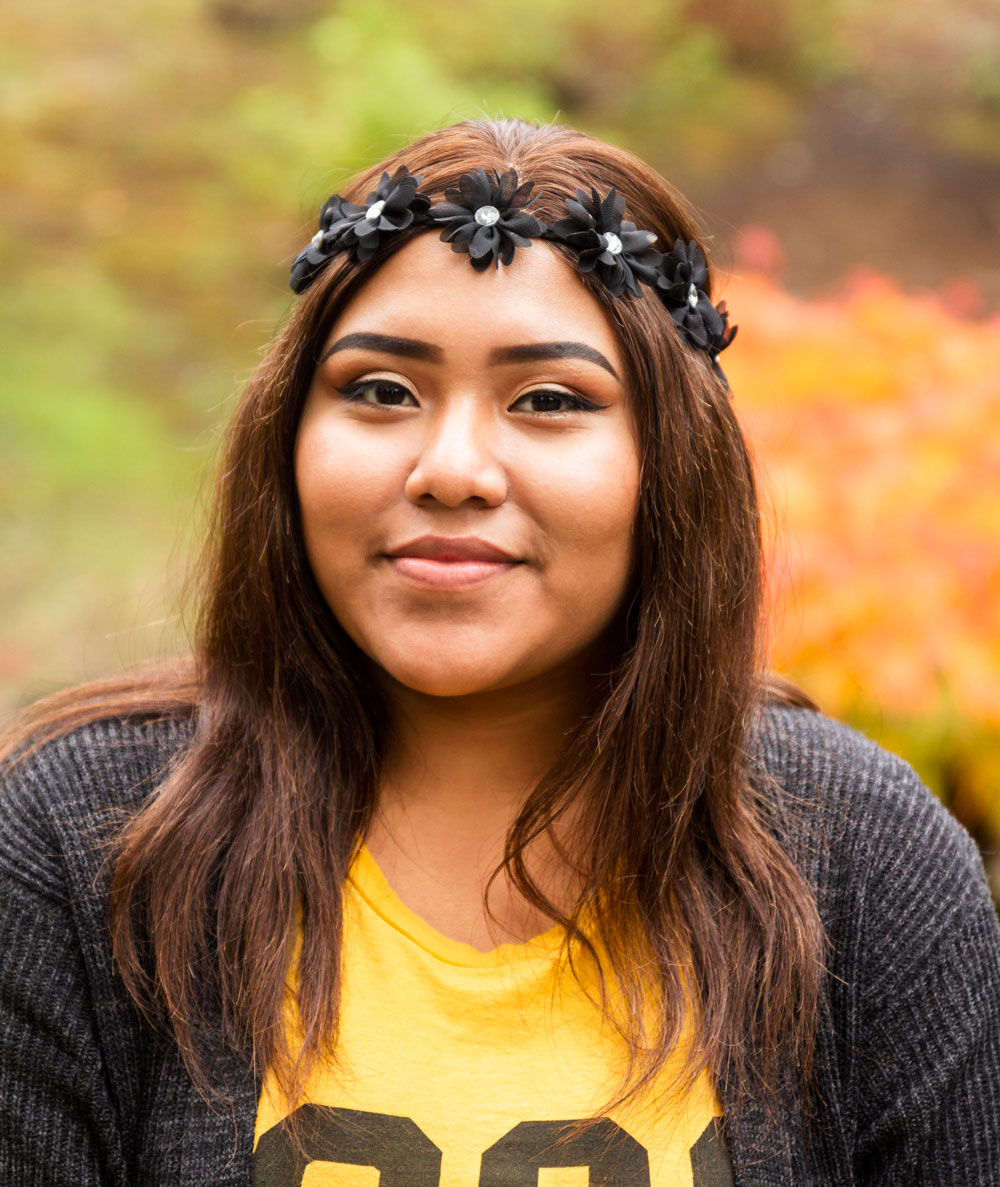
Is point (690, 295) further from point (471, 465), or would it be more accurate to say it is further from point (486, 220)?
point (471, 465)

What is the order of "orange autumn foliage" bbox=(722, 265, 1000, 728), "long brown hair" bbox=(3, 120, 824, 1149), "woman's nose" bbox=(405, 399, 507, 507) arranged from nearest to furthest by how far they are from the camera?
"woman's nose" bbox=(405, 399, 507, 507) → "long brown hair" bbox=(3, 120, 824, 1149) → "orange autumn foliage" bbox=(722, 265, 1000, 728)

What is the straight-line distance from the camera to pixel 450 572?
1.66m

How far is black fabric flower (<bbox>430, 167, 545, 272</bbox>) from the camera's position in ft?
5.43

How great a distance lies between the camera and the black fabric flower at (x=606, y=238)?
1692mm

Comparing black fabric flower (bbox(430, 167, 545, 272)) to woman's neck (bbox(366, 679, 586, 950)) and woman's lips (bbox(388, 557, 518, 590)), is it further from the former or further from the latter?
woman's neck (bbox(366, 679, 586, 950))

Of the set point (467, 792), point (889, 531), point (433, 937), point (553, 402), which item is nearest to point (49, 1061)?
point (433, 937)

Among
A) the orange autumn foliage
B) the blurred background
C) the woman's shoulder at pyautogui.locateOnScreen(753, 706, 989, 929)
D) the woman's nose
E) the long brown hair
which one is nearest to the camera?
the woman's nose

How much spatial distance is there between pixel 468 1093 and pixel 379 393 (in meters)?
0.91

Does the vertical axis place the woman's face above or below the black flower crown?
below

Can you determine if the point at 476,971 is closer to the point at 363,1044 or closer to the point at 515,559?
the point at 363,1044

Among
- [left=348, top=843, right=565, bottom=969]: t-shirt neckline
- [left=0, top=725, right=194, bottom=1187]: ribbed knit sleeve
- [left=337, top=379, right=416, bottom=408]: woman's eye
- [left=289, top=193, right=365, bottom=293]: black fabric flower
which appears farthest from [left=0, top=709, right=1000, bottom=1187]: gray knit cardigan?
[left=289, top=193, right=365, bottom=293]: black fabric flower

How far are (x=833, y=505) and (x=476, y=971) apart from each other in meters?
1.96

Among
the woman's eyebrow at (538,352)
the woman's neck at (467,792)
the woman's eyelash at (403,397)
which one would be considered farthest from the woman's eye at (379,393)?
the woman's neck at (467,792)

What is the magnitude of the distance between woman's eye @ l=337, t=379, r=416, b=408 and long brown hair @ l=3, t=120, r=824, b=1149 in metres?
0.10
